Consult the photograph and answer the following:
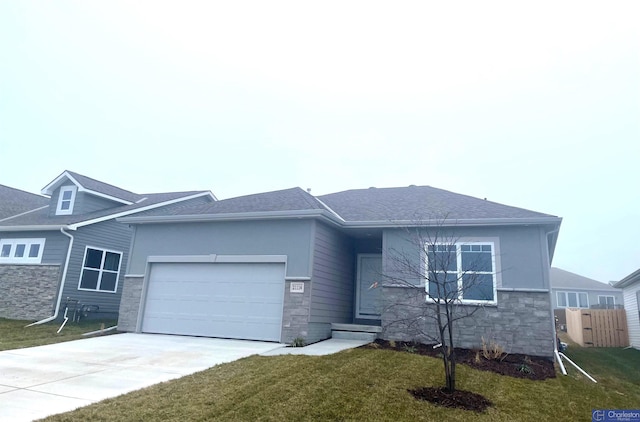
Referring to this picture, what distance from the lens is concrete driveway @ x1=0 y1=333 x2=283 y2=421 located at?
490 centimetres

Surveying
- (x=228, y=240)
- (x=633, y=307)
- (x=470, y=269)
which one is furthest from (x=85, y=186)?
(x=633, y=307)

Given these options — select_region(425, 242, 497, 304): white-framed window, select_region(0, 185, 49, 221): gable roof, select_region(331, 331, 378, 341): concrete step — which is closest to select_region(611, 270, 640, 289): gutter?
select_region(425, 242, 497, 304): white-framed window

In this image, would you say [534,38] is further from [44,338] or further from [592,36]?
[44,338]

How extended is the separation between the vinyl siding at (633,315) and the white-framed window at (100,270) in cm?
2065

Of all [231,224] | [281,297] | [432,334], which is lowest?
[432,334]

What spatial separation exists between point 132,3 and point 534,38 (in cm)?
Result: 1268

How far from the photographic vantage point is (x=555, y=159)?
27344 mm

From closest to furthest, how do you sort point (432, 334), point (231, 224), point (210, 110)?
point (432, 334) → point (231, 224) → point (210, 110)

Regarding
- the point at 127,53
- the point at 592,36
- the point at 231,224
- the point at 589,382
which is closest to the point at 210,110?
the point at 127,53

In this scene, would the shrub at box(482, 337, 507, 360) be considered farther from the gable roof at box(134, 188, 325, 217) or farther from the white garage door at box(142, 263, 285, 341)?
the gable roof at box(134, 188, 325, 217)

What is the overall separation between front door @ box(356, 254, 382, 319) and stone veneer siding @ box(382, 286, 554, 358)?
2.28 metres

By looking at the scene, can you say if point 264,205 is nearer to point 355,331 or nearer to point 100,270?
point 355,331

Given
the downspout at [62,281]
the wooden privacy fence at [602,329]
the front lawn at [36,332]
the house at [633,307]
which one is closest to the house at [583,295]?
the house at [633,307]

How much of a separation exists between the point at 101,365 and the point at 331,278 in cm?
595
